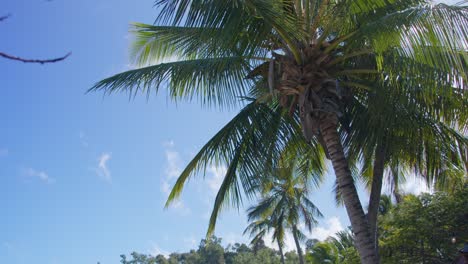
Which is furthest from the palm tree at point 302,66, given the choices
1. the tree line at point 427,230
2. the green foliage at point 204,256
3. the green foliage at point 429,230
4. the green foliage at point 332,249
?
the green foliage at point 204,256

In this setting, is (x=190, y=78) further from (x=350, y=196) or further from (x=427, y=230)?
(x=427, y=230)

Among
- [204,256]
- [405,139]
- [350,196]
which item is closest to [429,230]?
[405,139]

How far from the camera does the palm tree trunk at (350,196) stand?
6.59 m

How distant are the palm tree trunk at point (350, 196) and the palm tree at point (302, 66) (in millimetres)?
14

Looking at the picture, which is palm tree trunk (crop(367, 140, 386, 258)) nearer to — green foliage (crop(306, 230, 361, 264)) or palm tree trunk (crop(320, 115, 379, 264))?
palm tree trunk (crop(320, 115, 379, 264))

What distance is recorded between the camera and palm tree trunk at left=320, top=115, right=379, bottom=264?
21.6 feet

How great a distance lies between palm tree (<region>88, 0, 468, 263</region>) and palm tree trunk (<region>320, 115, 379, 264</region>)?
14 mm

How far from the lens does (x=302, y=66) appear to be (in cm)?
735

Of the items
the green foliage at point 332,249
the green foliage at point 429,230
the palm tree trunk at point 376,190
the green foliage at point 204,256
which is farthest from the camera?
the green foliage at point 204,256

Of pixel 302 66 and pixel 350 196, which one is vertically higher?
pixel 302 66

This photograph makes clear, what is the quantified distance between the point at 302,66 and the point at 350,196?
6.76 feet

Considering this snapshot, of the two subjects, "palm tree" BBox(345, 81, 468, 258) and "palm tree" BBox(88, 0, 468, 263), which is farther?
"palm tree" BBox(345, 81, 468, 258)

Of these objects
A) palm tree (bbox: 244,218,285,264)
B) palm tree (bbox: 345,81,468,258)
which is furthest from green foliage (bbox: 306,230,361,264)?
palm tree (bbox: 345,81,468,258)

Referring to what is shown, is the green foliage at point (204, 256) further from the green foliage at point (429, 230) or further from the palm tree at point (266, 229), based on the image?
the green foliage at point (429, 230)
